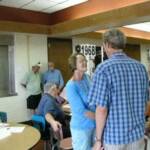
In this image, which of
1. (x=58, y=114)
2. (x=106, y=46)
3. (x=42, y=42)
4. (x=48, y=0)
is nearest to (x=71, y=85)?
(x=106, y=46)

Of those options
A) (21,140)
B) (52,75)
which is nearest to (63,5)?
(52,75)

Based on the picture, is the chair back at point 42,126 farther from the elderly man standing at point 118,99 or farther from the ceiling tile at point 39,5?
the ceiling tile at point 39,5

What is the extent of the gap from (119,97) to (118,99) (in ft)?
0.05

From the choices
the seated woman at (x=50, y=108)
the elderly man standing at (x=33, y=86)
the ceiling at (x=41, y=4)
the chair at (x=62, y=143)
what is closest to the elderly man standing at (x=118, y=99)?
the chair at (x=62, y=143)

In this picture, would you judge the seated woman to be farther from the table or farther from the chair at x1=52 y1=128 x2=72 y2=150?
the table

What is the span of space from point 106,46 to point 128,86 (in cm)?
30

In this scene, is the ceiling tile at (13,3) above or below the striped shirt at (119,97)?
above

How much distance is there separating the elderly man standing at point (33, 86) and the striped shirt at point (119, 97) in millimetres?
4752

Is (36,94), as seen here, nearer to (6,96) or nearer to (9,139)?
(6,96)

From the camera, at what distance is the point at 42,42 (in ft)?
22.2

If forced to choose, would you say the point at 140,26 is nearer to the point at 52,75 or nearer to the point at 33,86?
the point at 52,75

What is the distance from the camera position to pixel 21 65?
20.9ft

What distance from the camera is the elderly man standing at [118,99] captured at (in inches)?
62.3

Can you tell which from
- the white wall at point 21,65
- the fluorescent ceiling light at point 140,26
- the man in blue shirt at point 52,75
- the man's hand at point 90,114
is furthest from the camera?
the fluorescent ceiling light at point 140,26
